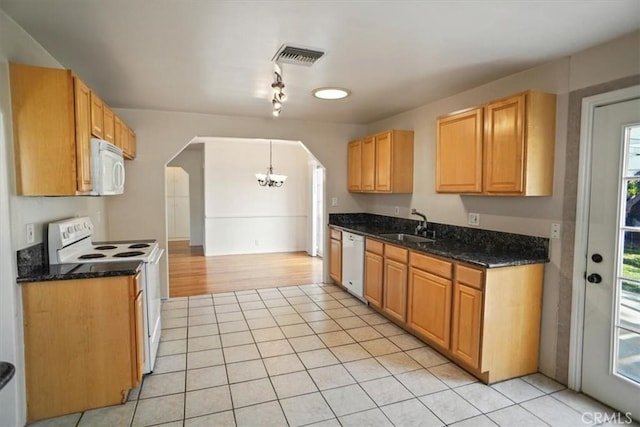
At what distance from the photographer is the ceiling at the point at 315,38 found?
75.0 inches

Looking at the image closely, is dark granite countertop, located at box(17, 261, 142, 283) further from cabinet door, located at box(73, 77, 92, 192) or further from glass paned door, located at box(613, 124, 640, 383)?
glass paned door, located at box(613, 124, 640, 383)

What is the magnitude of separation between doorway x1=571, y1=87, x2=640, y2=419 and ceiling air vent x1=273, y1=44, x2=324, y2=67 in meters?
1.91

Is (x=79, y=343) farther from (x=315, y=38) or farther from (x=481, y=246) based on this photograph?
(x=481, y=246)

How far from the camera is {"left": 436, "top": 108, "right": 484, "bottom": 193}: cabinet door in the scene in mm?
2920

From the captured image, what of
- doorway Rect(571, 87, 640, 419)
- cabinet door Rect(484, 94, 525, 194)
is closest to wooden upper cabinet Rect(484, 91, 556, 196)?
cabinet door Rect(484, 94, 525, 194)

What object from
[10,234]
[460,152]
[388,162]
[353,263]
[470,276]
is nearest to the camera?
[10,234]

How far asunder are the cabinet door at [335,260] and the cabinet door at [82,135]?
320 centimetres

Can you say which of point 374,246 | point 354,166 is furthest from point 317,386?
point 354,166

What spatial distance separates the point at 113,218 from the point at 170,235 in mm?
6267

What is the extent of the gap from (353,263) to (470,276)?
2.00 metres

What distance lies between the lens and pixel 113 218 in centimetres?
428

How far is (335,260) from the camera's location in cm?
505

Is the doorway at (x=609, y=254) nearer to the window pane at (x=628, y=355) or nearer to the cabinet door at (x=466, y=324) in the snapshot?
the window pane at (x=628, y=355)

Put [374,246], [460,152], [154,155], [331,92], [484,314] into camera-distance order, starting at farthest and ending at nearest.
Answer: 1. [154,155]
2. [374,246]
3. [331,92]
4. [460,152]
5. [484,314]
